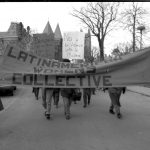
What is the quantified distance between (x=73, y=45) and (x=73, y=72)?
11344 mm

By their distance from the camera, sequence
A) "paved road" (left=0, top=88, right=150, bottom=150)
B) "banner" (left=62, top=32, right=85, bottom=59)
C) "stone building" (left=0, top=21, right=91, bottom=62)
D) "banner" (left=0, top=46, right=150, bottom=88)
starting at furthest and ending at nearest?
"stone building" (left=0, top=21, right=91, bottom=62) → "banner" (left=62, top=32, right=85, bottom=59) → "banner" (left=0, top=46, right=150, bottom=88) → "paved road" (left=0, top=88, right=150, bottom=150)

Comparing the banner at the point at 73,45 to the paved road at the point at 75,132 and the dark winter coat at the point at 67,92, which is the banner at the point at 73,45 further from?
the dark winter coat at the point at 67,92

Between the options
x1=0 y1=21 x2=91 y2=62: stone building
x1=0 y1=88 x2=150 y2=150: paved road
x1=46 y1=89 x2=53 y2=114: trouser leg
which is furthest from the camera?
x1=0 y1=21 x2=91 y2=62: stone building

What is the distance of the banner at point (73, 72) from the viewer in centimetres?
777

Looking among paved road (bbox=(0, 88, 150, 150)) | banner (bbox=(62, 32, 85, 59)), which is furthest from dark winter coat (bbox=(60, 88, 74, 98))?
banner (bbox=(62, 32, 85, 59))

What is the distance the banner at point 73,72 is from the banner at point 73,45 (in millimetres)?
10592

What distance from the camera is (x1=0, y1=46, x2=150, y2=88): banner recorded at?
306 inches

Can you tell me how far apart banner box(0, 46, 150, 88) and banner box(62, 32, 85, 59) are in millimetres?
10592

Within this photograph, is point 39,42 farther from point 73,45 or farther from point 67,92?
point 67,92

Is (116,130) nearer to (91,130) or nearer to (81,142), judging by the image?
(91,130)

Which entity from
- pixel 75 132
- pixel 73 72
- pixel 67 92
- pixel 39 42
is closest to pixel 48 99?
pixel 67 92

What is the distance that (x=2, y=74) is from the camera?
7.99 m

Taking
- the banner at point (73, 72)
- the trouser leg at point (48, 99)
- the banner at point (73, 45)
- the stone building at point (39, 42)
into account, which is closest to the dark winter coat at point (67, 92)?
the trouser leg at point (48, 99)

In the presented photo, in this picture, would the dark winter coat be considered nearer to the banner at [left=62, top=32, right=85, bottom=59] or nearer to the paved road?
the paved road
